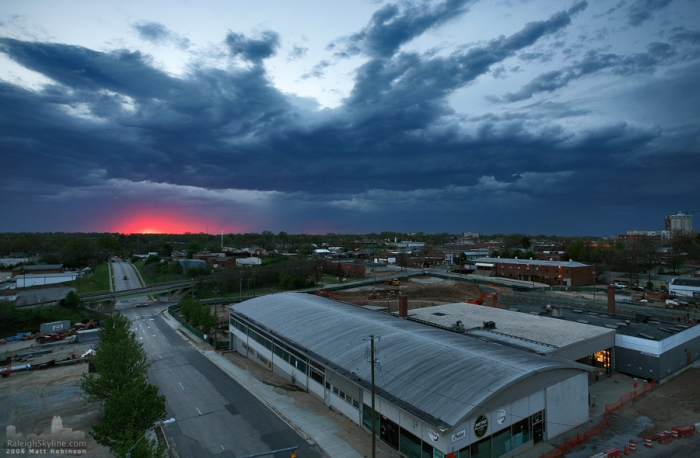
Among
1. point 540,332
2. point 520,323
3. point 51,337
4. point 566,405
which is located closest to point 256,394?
point 566,405

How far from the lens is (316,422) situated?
25.0 meters

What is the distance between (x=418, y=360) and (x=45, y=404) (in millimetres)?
28353

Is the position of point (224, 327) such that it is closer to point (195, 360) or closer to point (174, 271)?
point (195, 360)

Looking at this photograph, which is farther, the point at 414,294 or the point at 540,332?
the point at 414,294

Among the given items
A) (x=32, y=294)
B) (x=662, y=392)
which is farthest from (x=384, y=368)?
(x=32, y=294)

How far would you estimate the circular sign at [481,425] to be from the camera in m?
19.0

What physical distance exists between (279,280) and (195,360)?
58786 mm

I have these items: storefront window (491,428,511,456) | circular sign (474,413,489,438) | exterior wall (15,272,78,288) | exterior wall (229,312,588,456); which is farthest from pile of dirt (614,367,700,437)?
exterior wall (15,272,78,288)

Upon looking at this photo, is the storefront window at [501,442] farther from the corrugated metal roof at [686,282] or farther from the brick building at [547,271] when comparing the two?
the brick building at [547,271]

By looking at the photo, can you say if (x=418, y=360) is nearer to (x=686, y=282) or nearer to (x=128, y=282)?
(x=686, y=282)

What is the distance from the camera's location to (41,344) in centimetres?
4988

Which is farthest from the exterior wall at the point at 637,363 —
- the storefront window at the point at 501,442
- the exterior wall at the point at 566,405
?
the storefront window at the point at 501,442

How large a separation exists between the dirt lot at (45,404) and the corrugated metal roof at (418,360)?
14.8 metres

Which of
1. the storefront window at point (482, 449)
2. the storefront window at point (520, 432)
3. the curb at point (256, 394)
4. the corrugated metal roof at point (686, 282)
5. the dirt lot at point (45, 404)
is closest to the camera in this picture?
the storefront window at point (482, 449)
